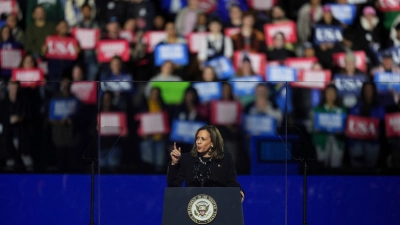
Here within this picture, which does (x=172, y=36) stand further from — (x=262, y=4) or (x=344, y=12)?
(x=344, y=12)

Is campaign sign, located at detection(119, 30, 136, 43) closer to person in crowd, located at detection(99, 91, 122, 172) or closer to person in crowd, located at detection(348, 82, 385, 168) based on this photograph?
person in crowd, located at detection(99, 91, 122, 172)

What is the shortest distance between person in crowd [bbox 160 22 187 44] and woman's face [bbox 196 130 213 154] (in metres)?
4.00

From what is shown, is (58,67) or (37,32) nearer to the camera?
(58,67)

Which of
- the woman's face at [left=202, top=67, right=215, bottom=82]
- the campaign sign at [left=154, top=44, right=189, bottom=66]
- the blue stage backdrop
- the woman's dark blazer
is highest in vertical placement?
the campaign sign at [left=154, top=44, right=189, bottom=66]

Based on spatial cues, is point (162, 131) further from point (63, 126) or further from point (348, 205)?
point (348, 205)

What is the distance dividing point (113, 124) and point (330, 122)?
66.7 inches

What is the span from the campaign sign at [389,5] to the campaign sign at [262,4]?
4.51 feet

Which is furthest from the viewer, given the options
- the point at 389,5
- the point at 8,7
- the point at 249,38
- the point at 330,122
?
the point at 389,5

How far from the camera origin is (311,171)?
5.95 meters

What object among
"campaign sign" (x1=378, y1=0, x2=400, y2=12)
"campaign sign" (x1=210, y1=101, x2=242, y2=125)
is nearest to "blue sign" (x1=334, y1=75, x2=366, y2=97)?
"campaign sign" (x1=210, y1=101, x2=242, y2=125)

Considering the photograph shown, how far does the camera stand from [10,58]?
9430 mm

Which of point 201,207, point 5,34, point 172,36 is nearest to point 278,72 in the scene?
point 172,36

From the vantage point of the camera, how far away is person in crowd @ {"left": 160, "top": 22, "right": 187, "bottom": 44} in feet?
31.2

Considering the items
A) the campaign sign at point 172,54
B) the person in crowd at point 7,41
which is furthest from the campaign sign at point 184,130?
the person in crowd at point 7,41
